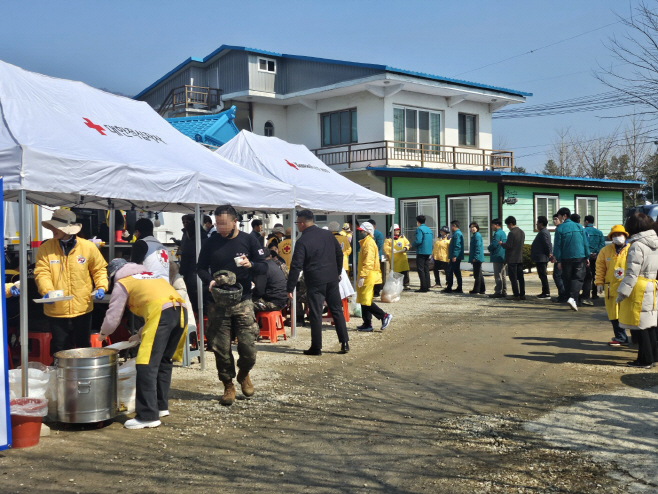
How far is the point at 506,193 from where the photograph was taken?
80.8 feet

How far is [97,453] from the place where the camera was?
4.98 m

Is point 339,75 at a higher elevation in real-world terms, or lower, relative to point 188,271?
higher

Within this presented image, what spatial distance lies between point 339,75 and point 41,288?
23.5 metres

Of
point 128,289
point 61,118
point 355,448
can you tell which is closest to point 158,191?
point 61,118

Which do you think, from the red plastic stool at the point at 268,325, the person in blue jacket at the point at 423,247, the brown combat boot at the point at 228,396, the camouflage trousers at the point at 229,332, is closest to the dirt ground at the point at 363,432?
the brown combat boot at the point at 228,396

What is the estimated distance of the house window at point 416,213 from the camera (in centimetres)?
2602

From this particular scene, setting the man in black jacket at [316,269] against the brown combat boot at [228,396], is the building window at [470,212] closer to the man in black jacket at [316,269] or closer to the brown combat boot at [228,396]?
the man in black jacket at [316,269]

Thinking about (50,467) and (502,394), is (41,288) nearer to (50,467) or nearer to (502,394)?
(50,467)

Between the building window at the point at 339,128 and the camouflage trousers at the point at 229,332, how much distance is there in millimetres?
23330

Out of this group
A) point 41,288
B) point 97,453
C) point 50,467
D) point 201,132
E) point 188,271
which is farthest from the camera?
point 201,132

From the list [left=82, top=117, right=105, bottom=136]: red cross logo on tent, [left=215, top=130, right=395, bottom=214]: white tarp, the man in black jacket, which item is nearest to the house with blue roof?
[left=215, top=130, right=395, bottom=214]: white tarp

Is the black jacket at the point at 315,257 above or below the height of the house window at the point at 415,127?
below

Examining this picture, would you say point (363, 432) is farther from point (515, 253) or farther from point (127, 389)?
point (515, 253)

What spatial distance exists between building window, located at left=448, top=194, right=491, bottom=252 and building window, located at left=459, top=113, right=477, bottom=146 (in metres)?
6.23
